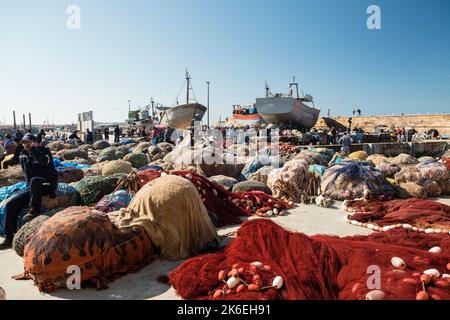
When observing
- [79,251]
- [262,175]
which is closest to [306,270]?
[79,251]

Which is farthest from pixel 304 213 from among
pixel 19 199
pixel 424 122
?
pixel 424 122

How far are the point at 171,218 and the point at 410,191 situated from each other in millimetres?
5572

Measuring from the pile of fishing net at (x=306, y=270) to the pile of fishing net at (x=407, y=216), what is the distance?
38.6 inches

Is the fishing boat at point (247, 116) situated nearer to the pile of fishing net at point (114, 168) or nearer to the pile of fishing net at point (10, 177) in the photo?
the pile of fishing net at point (114, 168)

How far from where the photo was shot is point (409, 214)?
5332 millimetres

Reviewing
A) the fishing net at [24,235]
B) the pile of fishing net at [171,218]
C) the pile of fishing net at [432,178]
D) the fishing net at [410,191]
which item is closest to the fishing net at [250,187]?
the fishing net at [410,191]

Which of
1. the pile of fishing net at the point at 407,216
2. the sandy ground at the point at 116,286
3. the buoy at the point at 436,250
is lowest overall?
the sandy ground at the point at 116,286

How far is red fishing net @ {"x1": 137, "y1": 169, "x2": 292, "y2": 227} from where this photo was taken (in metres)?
5.95

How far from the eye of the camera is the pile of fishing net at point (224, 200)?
592cm

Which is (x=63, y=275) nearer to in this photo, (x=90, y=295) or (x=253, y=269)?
(x=90, y=295)

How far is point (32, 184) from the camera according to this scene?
16.7 ft
